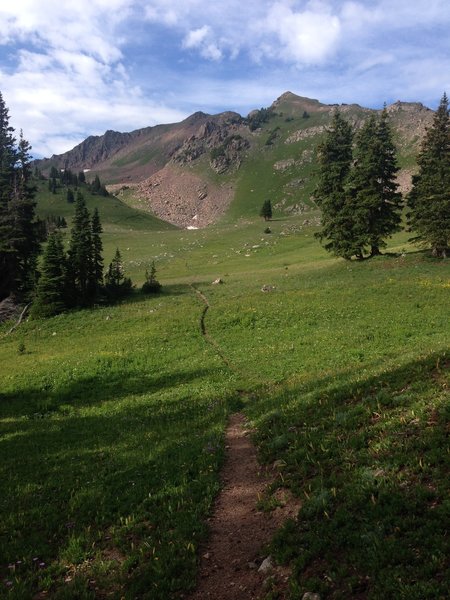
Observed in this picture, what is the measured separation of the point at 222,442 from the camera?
13859mm

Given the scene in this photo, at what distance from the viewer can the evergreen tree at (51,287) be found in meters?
44.4

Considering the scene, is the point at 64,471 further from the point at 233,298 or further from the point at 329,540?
the point at 233,298

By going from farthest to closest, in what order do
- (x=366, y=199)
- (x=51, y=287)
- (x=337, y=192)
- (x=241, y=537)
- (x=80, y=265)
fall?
(x=337, y=192) → (x=366, y=199) → (x=80, y=265) → (x=51, y=287) → (x=241, y=537)

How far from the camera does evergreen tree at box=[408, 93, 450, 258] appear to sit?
44062 mm

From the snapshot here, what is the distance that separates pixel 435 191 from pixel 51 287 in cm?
4314

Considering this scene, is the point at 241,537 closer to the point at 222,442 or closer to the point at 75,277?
the point at 222,442

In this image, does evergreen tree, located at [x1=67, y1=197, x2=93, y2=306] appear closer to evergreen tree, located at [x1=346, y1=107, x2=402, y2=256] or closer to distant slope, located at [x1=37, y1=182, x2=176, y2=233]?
evergreen tree, located at [x1=346, y1=107, x2=402, y2=256]

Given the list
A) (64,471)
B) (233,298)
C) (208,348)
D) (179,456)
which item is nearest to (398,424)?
(179,456)

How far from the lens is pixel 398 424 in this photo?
10.7 m

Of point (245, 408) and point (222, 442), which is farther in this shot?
point (245, 408)

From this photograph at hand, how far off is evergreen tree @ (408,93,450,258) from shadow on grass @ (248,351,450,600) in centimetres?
3506

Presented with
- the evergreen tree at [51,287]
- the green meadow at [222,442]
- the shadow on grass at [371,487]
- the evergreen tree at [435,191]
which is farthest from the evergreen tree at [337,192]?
the shadow on grass at [371,487]

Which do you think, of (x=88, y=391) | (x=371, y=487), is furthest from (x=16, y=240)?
(x=371, y=487)

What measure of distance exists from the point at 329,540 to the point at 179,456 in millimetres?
6461
